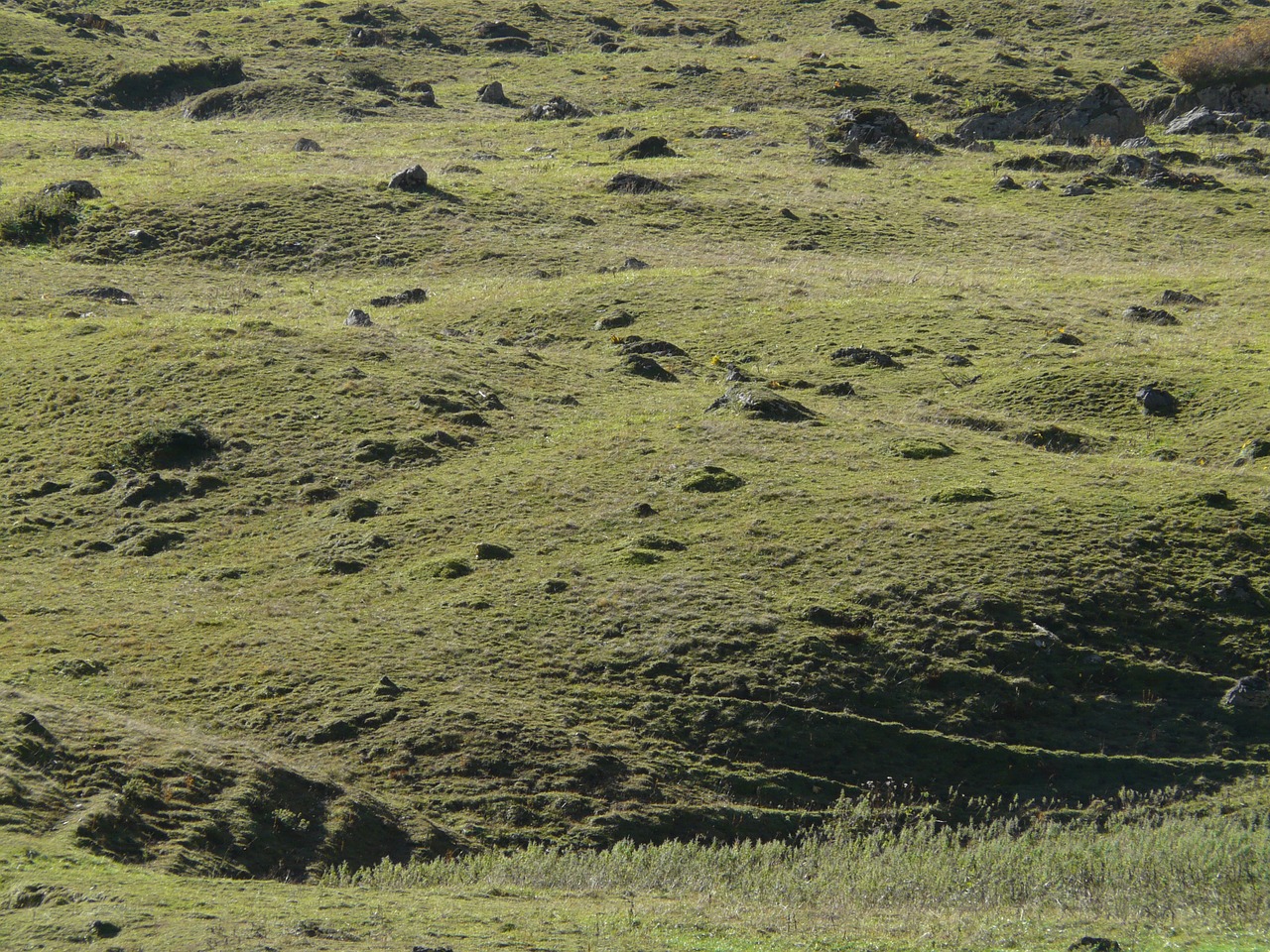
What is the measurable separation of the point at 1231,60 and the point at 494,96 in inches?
2230

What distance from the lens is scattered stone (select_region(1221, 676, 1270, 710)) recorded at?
74.2 ft

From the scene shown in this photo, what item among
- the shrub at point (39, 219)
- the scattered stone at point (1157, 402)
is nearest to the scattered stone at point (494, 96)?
the shrub at point (39, 219)

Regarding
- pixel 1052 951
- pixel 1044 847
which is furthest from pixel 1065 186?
pixel 1052 951

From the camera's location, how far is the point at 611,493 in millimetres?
31219

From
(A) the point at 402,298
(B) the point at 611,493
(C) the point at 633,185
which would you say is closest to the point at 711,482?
(B) the point at 611,493

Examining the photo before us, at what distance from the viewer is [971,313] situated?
46812 millimetres

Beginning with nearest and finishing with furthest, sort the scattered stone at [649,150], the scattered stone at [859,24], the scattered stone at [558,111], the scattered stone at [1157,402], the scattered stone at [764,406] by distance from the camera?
the scattered stone at [764,406]
the scattered stone at [1157,402]
the scattered stone at [649,150]
the scattered stone at [558,111]
the scattered stone at [859,24]

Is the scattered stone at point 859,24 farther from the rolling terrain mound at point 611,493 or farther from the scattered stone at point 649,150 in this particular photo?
the scattered stone at point 649,150

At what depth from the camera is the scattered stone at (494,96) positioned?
320ft

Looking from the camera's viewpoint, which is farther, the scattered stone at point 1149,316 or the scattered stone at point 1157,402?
the scattered stone at point 1149,316

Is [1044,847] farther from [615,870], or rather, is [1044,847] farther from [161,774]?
[161,774]

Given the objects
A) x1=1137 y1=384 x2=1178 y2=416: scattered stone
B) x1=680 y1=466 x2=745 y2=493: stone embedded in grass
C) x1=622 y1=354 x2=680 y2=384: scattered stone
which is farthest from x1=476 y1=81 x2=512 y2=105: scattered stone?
x1=680 y1=466 x2=745 y2=493: stone embedded in grass

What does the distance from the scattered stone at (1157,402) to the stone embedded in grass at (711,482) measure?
47.4ft

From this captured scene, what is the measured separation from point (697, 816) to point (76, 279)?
43088 millimetres
